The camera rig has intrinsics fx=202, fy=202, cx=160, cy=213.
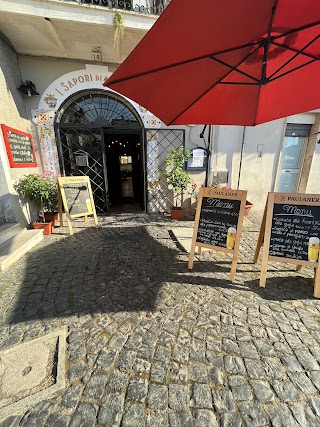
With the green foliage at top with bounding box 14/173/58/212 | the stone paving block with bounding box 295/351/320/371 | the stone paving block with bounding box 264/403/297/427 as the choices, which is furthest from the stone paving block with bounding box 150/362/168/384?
the green foliage at top with bounding box 14/173/58/212

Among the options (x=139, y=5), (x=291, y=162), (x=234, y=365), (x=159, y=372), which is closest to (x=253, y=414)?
(x=234, y=365)

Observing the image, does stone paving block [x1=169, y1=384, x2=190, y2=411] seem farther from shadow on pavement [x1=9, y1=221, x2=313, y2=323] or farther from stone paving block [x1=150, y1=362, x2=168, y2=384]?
shadow on pavement [x1=9, y1=221, x2=313, y2=323]

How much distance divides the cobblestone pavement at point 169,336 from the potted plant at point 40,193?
3.73 feet

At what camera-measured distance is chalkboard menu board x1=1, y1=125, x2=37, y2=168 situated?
404 cm

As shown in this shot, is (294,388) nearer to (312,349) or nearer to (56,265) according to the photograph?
(312,349)

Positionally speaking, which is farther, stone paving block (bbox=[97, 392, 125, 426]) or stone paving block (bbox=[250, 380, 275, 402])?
stone paving block (bbox=[250, 380, 275, 402])

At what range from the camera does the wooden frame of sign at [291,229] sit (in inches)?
99.7

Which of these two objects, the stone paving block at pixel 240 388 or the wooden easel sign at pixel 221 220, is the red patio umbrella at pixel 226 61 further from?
the stone paving block at pixel 240 388

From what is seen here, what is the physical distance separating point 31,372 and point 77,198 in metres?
3.68

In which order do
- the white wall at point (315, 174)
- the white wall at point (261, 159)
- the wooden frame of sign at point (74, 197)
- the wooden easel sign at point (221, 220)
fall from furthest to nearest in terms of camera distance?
the white wall at point (315, 174) → the white wall at point (261, 159) → the wooden frame of sign at point (74, 197) → the wooden easel sign at point (221, 220)

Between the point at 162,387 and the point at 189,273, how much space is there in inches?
62.1

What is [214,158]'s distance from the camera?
5973 mm

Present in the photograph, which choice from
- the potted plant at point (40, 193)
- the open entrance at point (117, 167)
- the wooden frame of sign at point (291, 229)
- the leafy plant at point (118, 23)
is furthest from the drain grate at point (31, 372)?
the open entrance at point (117, 167)

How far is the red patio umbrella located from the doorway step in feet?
9.79
